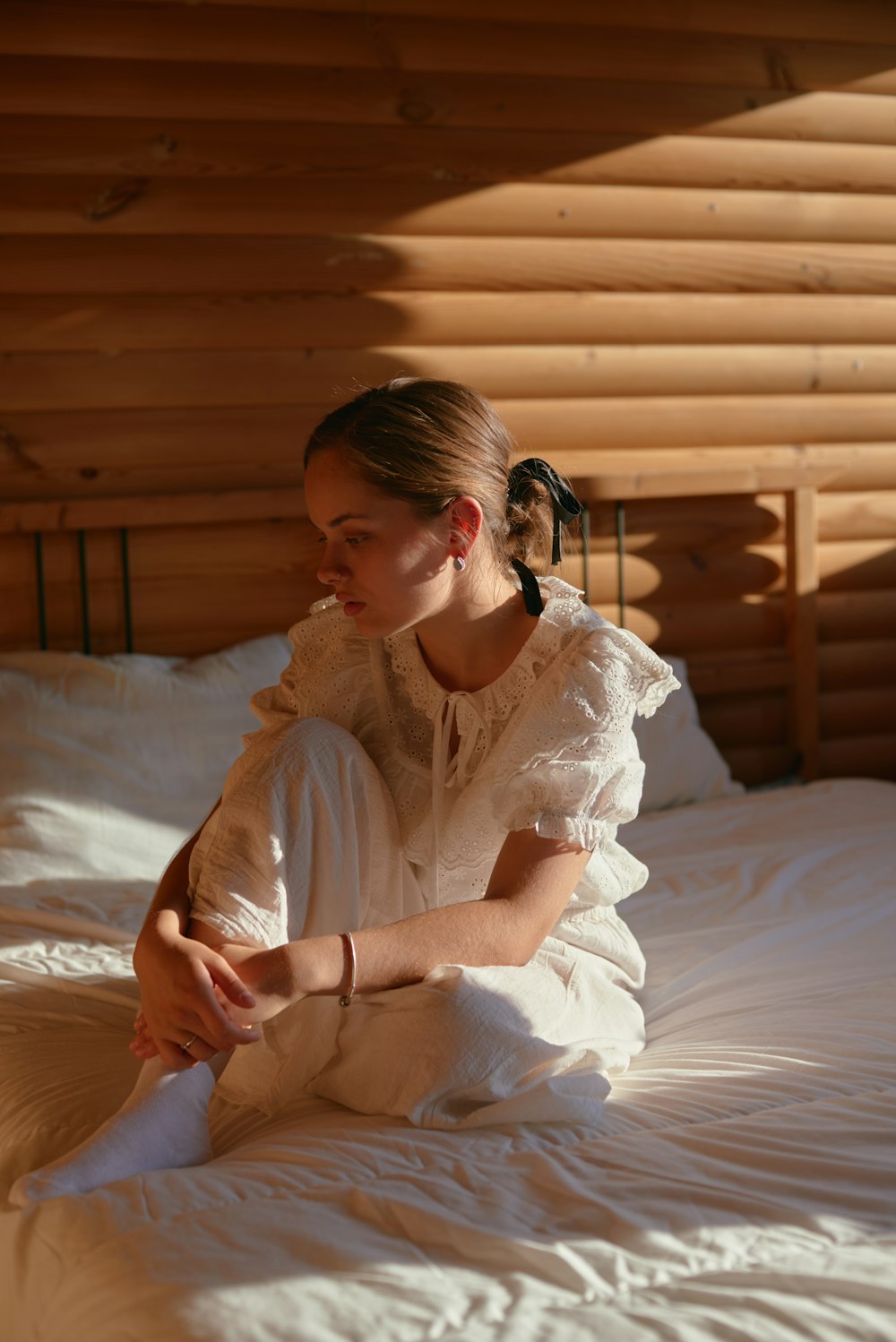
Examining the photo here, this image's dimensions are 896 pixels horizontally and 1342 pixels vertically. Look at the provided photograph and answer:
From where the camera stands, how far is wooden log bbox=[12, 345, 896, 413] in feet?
9.64

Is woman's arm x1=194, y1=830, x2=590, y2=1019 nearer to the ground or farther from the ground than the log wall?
nearer to the ground

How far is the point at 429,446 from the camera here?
159 centimetres

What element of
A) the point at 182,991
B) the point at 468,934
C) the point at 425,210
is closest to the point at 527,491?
the point at 468,934

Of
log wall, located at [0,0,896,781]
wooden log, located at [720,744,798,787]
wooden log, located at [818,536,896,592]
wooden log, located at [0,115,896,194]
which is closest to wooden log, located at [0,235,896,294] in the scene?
log wall, located at [0,0,896,781]

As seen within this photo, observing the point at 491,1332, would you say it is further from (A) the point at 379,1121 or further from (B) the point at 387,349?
(B) the point at 387,349

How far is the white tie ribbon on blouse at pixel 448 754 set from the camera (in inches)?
66.1

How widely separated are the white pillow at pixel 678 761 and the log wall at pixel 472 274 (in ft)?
1.07

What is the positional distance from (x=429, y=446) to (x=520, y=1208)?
34.7 inches

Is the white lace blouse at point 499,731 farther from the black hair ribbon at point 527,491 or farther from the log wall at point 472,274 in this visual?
the log wall at point 472,274

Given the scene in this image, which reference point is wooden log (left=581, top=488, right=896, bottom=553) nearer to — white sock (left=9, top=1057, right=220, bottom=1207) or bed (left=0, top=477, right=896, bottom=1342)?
bed (left=0, top=477, right=896, bottom=1342)

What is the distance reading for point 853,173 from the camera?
3.43 metres

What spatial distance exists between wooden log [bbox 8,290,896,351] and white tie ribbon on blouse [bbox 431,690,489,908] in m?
1.60

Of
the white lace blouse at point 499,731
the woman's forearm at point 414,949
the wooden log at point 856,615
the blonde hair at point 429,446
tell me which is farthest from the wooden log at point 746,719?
the woman's forearm at point 414,949

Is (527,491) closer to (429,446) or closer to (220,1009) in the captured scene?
(429,446)
